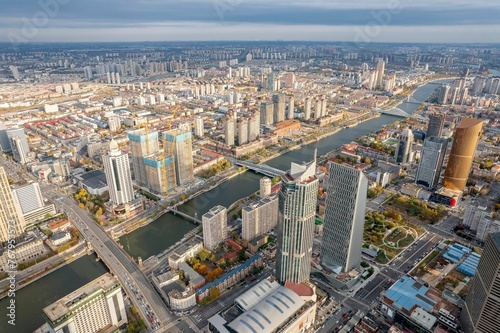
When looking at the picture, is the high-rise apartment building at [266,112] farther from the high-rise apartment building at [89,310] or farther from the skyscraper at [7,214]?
the high-rise apartment building at [89,310]

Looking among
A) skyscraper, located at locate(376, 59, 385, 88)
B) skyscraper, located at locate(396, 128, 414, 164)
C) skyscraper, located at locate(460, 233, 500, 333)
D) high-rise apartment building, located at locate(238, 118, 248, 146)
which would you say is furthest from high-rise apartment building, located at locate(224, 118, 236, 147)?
skyscraper, located at locate(376, 59, 385, 88)

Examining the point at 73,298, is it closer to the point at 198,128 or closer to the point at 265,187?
the point at 265,187

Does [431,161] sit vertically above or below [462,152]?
below

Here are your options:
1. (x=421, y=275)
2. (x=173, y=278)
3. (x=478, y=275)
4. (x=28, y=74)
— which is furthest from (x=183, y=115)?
(x=28, y=74)

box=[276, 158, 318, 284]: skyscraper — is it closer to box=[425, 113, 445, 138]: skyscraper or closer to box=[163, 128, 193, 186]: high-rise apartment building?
box=[163, 128, 193, 186]: high-rise apartment building

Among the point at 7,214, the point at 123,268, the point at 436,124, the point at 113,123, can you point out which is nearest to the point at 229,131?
the point at 113,123

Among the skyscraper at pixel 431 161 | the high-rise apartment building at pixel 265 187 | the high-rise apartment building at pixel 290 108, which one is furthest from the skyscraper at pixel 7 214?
the high-rise apartment building at pixel 290 108

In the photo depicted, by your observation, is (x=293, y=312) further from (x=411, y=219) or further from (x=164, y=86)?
(x=164, y=86)
